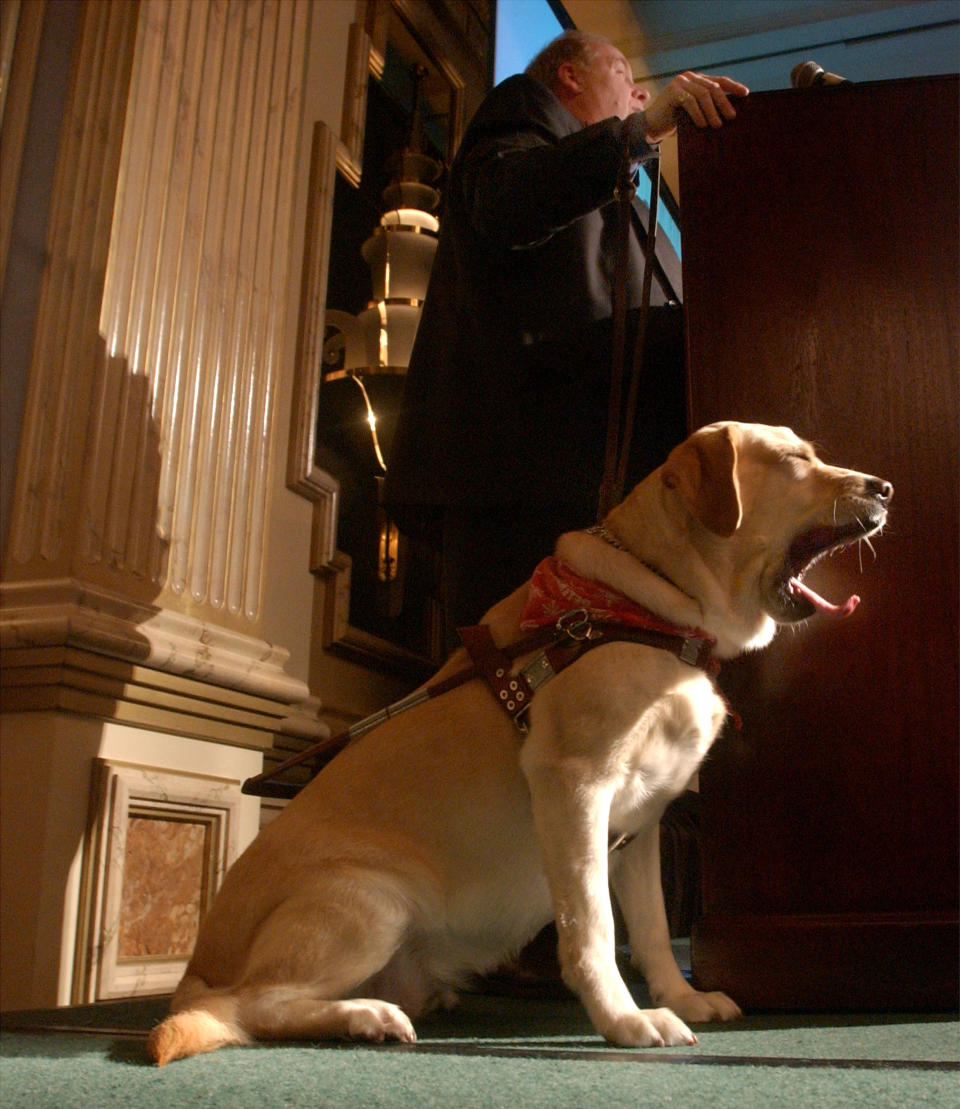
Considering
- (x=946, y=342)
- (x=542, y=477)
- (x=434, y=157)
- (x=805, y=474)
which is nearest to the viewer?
(x=805, y=474)

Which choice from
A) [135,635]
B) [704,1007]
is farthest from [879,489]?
[135,635]

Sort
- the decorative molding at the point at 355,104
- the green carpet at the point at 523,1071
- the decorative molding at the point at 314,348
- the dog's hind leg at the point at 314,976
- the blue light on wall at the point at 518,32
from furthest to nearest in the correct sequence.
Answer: the blue light on wall at the point at 518,32
the decorative molding at the point at 355,104
the decorative molding at the point at 314,348
the dog's hind leg at the point at 314,976
the green carpet at the point at 523,1071

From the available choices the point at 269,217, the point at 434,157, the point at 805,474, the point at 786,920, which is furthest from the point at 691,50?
the point at 786,920

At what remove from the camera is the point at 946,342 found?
5.50 ft

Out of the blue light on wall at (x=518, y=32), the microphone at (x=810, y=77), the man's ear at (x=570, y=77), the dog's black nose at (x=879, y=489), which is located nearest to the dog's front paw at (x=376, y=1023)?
the dog's black nose at (x=879, y=489)

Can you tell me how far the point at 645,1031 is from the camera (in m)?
1.20

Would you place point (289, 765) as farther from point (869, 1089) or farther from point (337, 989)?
point (869, 1089)

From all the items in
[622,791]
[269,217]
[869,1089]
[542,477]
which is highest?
[269,217]

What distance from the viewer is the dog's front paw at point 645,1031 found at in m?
1.20

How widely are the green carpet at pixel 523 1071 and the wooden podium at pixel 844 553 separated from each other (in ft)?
0.45

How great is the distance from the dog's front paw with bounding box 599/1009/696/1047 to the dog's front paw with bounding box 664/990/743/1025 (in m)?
0.22

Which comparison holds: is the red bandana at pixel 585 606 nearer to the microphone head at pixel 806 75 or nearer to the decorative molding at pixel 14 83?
the microphone head at pixel 806 75

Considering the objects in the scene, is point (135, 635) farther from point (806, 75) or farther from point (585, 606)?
point (806, 75)

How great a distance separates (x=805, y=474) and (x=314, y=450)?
189 cm
